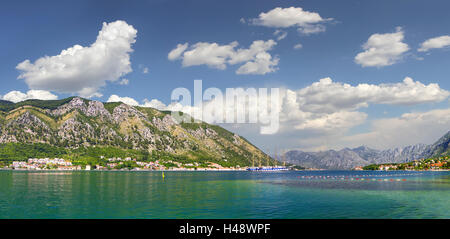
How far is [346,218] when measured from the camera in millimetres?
52594

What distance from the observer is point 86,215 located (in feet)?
177
